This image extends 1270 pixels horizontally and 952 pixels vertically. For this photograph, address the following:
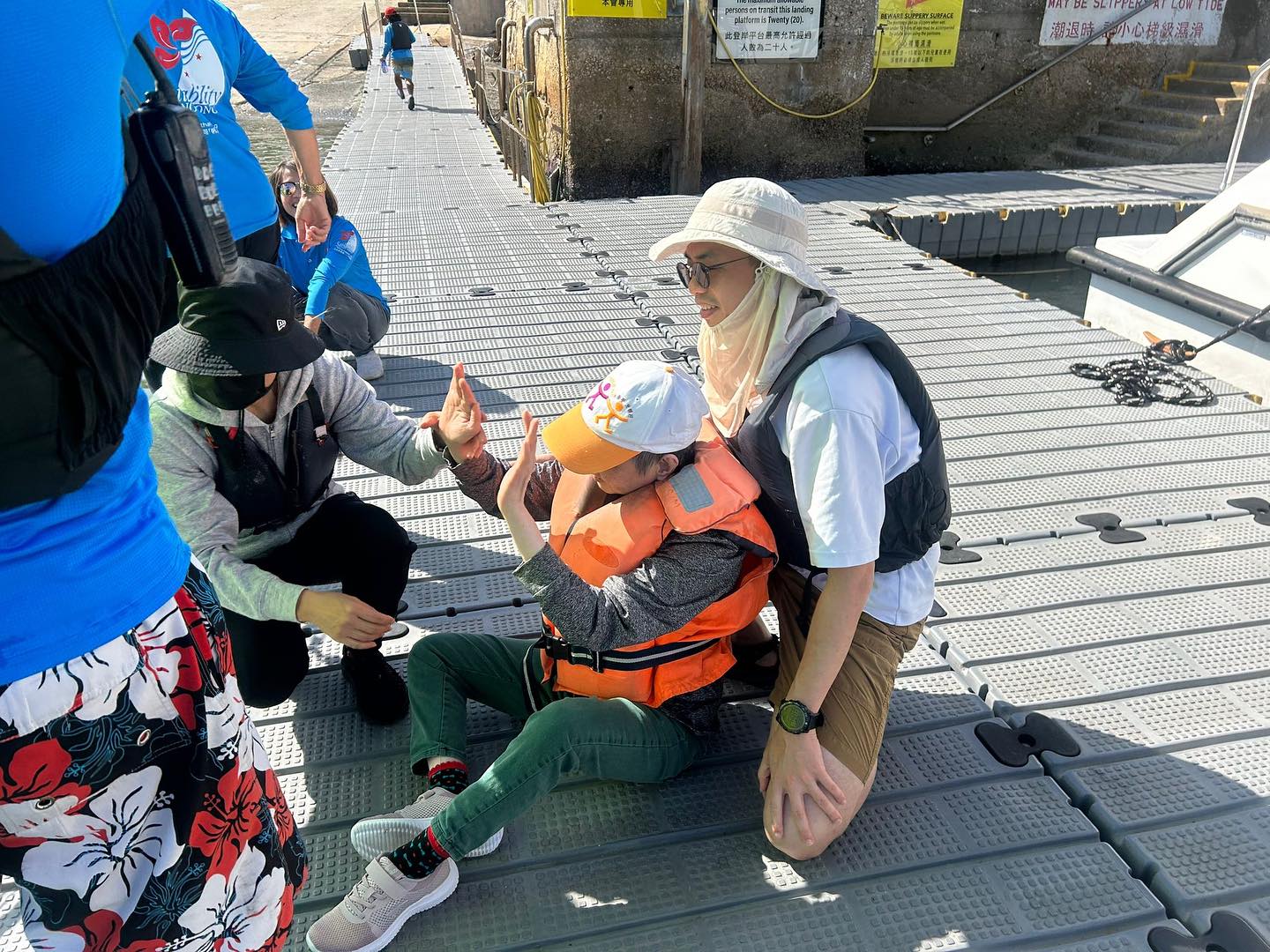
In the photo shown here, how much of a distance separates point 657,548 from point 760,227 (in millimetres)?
708

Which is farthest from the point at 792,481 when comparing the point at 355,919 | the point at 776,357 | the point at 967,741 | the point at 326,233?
the point at 326,233

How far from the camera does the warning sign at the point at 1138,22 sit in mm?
10016

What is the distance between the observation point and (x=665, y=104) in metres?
8.60

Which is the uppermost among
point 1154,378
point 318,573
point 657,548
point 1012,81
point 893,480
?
point 1012,81

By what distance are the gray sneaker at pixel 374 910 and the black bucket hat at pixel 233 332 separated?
1038 millimetres

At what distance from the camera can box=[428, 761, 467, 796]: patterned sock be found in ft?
→ 6.49

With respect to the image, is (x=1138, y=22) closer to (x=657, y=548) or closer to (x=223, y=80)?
(x=223, y=80)

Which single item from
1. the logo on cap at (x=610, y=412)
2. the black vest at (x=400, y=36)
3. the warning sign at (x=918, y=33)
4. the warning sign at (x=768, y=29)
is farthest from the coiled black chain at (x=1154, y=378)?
the black vest at (x=400, y=36)

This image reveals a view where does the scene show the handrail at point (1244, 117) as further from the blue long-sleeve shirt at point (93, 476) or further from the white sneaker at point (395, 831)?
the blue long-sleeve shirt at point (93, 476)

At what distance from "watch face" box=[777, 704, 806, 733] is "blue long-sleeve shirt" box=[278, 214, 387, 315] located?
9.91ft

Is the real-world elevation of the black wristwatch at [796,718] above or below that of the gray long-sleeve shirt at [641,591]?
below

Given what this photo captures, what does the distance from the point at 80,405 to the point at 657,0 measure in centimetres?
840

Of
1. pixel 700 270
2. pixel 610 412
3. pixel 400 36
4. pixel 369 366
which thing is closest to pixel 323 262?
pixel 369 366

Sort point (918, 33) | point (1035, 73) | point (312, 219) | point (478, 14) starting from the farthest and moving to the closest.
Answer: point (478, 14) → point (1035, 73) → point (918, 33) → point (312, 219)
